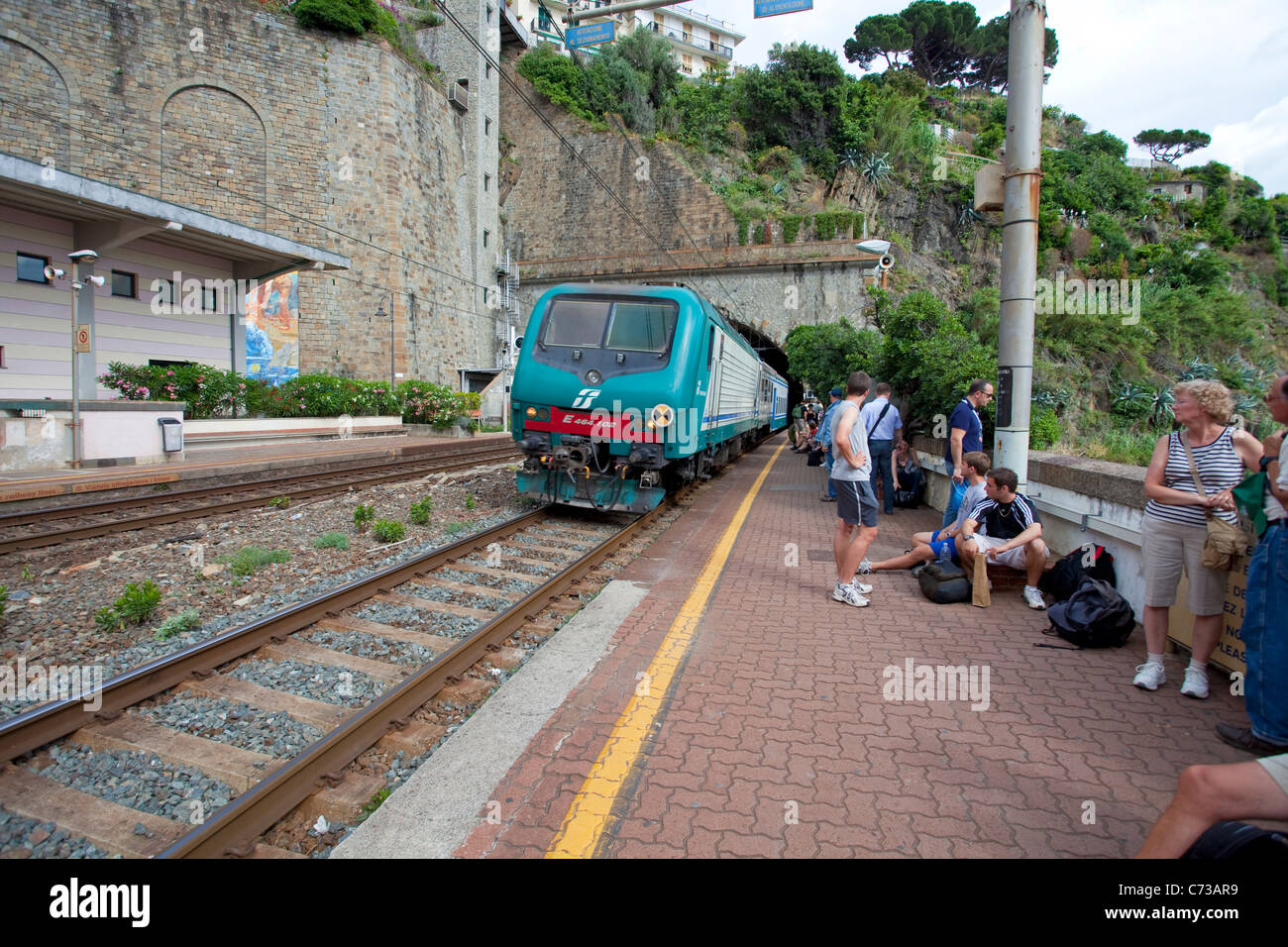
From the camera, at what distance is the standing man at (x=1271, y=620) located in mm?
2703

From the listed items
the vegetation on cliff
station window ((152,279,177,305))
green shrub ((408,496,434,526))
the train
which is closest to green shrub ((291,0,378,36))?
the vegetation on cliff

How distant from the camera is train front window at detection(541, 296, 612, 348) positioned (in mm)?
8148

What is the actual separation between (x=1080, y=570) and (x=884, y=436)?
354 centimetres

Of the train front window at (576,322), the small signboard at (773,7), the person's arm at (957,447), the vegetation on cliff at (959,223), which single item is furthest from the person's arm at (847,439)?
the small signboard at (773,7)

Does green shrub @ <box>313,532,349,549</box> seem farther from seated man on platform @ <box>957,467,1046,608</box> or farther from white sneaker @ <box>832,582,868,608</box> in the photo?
seated man on platform @ <box>957,467,1046,608</box>

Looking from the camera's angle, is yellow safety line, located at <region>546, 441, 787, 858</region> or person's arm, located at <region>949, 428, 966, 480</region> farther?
person's arm, located at <region>949, 428, 966, 480</region>

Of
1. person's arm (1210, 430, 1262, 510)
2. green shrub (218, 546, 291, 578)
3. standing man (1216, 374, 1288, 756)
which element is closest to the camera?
standing man (1216, 374, 1288, 756)

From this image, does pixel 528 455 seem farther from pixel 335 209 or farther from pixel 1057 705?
pixel 335 209

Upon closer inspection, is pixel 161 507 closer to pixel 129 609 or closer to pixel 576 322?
pixel 129 609

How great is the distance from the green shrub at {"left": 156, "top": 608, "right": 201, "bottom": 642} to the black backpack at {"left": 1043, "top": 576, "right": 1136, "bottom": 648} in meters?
5.80

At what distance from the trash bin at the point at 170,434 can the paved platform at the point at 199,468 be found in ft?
1.01

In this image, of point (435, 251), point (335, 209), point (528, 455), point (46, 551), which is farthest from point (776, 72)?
point (46, 551)

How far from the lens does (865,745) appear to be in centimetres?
305

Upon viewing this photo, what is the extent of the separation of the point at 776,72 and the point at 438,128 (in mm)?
18267
